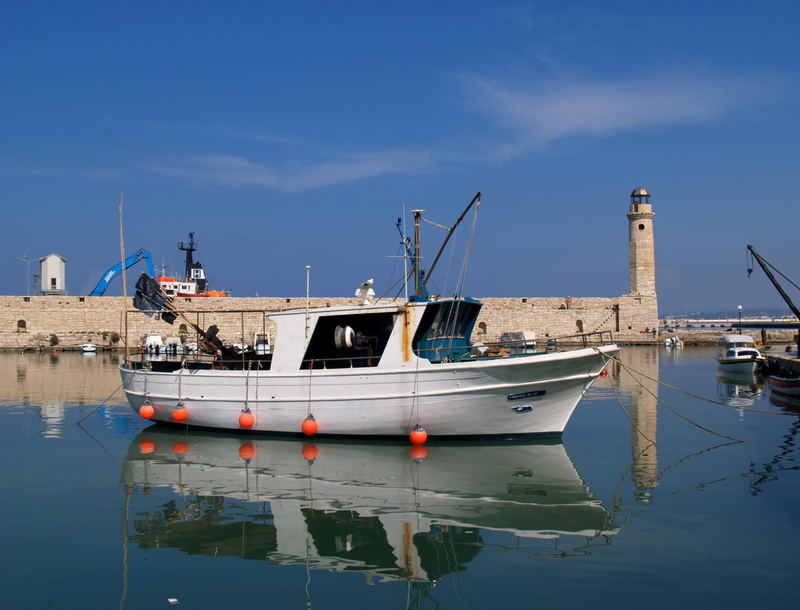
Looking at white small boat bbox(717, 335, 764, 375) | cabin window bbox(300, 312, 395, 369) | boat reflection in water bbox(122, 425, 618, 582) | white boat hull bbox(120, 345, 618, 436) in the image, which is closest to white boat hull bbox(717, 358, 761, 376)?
white small boat bbox(717, 335, 764, 375)

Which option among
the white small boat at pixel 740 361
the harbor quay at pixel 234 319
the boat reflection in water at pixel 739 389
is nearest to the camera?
the boat reflection in water at pixel 739 389

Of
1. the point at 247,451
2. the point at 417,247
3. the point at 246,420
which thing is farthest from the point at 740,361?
the point at 247,451

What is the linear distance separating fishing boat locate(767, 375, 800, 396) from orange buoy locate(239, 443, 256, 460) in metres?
13.3

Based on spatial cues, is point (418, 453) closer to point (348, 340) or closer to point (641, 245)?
point (348, 340)

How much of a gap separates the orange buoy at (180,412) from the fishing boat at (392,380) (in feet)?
0.07

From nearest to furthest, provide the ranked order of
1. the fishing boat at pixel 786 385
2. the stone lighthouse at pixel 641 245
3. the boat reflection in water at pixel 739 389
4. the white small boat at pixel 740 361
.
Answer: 1. the fishing boat at pixel 786 385
2. the boat reflection in water at pixel 739 389
3. the white small boat at pixel 740 361
4. the stone lighthouse at pixel 641 245

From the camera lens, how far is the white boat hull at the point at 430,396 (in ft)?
35.7

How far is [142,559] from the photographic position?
6512 mm

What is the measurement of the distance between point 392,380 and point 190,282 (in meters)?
38.9

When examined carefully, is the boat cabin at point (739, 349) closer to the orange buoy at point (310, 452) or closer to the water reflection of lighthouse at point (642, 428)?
the water reflection of lighthouse at point (642, 428)

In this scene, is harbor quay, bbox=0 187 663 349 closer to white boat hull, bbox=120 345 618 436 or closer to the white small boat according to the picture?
the white small boat

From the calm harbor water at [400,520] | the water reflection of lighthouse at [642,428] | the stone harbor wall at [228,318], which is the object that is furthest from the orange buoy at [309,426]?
the stone harbor wall at [228,318]

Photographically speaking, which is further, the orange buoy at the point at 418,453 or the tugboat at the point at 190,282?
the tugboat at the point at 190,282

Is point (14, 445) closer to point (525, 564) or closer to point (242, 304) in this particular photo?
point (525, 564)
